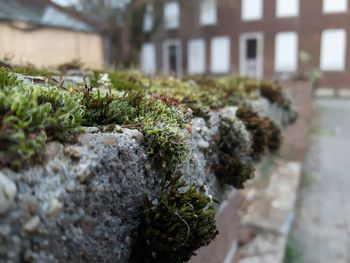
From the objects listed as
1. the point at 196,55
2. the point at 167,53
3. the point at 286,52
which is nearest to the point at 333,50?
the point at 286,52

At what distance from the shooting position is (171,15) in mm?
26250

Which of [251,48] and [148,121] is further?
[251,48]

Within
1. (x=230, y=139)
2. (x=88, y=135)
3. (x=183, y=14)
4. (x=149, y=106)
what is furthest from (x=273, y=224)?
(x=183, y=14)

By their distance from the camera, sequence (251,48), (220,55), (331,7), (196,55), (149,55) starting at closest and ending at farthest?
(331,7) → (251,48) → (220,55) → (196,55) → (149,55)

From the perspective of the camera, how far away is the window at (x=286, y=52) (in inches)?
909

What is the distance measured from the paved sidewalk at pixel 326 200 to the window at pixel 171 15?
14.9 meters

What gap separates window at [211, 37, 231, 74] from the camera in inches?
990

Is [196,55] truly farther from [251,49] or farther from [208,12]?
[251,49]

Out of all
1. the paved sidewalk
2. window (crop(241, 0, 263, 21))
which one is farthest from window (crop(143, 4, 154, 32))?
the paved sidewalk

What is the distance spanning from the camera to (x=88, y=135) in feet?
3.51

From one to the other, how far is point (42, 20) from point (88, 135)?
5.64 metres

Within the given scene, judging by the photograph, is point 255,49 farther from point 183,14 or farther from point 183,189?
point 183,189

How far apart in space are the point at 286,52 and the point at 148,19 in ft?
31.9

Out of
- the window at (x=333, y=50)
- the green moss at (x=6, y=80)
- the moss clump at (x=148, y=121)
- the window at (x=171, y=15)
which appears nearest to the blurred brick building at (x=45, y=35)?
→ the moss clump at (x=148, y=121)
